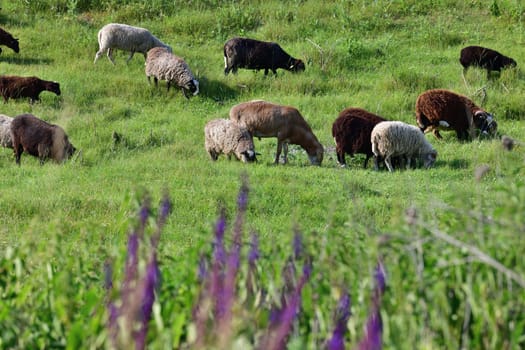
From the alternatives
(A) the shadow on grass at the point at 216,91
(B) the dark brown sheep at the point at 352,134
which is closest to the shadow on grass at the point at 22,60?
(A) the shadow on grass at the point at 216,91

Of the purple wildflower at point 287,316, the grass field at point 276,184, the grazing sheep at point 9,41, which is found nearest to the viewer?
the purple wildflower at point 287,316

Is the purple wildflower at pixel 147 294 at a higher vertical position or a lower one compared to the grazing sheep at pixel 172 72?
lower

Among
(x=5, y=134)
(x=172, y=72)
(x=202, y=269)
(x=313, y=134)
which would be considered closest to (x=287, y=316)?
(x=202, y=269)

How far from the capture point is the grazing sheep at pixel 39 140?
15055mm

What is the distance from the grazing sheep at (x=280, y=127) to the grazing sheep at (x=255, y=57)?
5354 millimetres

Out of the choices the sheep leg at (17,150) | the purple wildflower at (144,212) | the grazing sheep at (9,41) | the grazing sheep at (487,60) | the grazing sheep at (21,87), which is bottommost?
the sheep leg at (17,150)

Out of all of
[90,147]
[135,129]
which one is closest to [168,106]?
[135,129]

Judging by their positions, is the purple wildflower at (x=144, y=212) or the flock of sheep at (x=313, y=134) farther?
the flock of sheep at (x=313, y=134)

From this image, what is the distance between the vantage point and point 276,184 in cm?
1253

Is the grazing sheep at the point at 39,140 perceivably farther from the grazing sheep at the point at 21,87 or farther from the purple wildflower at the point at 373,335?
the purple wildflower at the point at 373,335

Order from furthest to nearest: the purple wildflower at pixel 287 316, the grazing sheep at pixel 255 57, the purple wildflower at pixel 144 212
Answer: the grazing sheep at pixel 255 57 < the purple wildflower at pixel 144 212 < the purple wildflower at pixel 287 316

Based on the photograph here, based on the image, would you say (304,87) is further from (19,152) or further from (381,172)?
(19,152)

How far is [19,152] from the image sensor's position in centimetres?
1542

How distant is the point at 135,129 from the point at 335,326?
13247 millimetres
